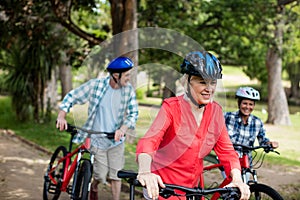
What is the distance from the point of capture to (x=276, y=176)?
30.6ft

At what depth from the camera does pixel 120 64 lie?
4203 millimetres

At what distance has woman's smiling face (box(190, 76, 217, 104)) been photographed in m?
2.72

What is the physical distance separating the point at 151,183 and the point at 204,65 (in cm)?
67

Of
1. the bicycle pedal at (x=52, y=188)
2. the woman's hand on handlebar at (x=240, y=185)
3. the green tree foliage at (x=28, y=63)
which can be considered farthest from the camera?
the green tree foliage at (x=28, y=63)

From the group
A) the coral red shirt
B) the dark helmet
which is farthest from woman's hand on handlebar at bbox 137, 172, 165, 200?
the dark helmet

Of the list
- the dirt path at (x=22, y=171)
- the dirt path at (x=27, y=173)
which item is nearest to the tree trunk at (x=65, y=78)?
the dirt path at (x=22, y=171)

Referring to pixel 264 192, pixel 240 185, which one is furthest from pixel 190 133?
pixel 264 192

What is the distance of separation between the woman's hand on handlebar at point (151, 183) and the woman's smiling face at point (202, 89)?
542mm

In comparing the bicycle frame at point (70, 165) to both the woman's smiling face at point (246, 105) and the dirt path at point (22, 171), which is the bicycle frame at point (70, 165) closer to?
the dirt path at point (22, 171)

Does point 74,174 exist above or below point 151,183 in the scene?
below

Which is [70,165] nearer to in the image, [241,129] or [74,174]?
[74,174]

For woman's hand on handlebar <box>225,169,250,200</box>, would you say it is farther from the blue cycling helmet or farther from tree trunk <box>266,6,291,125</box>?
tree trunk <box>266,6,291,125</box>

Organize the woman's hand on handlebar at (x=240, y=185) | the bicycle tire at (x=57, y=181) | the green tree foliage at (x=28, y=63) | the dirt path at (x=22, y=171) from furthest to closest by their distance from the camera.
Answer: the green tree foliage at (x=28, y=63) < the dirt path at (x=22, y=171) < the bicycle tire at (x=57, y=181) < the woman's hand on handlebar at (x=240, y=185)

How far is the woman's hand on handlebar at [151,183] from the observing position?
241cm
